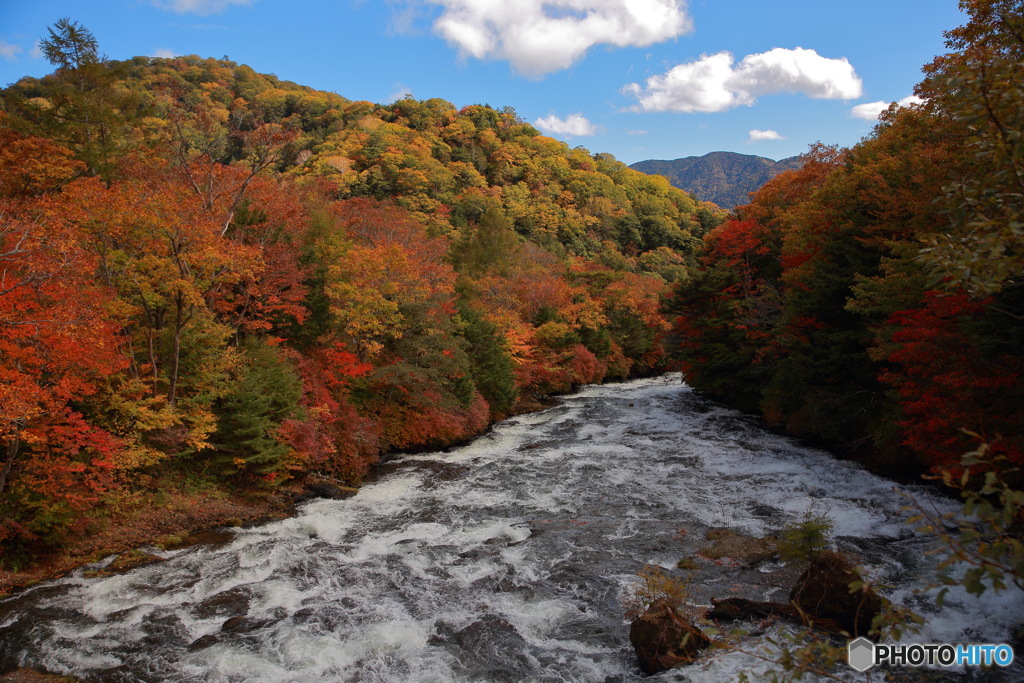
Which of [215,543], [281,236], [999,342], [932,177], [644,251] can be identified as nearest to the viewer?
[999,342]

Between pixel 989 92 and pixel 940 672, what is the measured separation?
8169 millimetres

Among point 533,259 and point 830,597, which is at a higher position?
point 533,259

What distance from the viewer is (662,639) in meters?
8.44

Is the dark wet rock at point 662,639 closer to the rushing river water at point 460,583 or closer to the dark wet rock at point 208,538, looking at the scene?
the rushing river water at point 460,583

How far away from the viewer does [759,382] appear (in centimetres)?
2870

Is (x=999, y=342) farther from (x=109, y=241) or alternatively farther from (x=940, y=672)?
(x=109, y=241)

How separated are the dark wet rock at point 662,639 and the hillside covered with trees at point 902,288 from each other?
5.42 m

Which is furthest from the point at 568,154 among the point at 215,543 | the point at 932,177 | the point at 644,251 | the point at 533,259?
the point at 215,543

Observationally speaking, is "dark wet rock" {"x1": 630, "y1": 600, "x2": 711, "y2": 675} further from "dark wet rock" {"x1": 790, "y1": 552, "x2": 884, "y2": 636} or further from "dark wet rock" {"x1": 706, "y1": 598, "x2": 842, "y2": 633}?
"dark wet rock" {"x1": 790, "y1": 552, "x2": 884, "y2": 636}

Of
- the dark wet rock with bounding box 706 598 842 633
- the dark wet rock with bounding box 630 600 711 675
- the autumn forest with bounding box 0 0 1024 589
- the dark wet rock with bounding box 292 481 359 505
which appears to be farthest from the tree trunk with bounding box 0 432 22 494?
the dark wet rock with bounding box 706 598 842 633

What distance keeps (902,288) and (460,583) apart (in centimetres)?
1405

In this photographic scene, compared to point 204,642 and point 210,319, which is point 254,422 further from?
point 204,642

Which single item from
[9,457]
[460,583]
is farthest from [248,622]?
[9,457]

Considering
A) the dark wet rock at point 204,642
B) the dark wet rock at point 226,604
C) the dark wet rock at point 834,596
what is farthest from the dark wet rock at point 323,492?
the dark wet rock at point 834,596
